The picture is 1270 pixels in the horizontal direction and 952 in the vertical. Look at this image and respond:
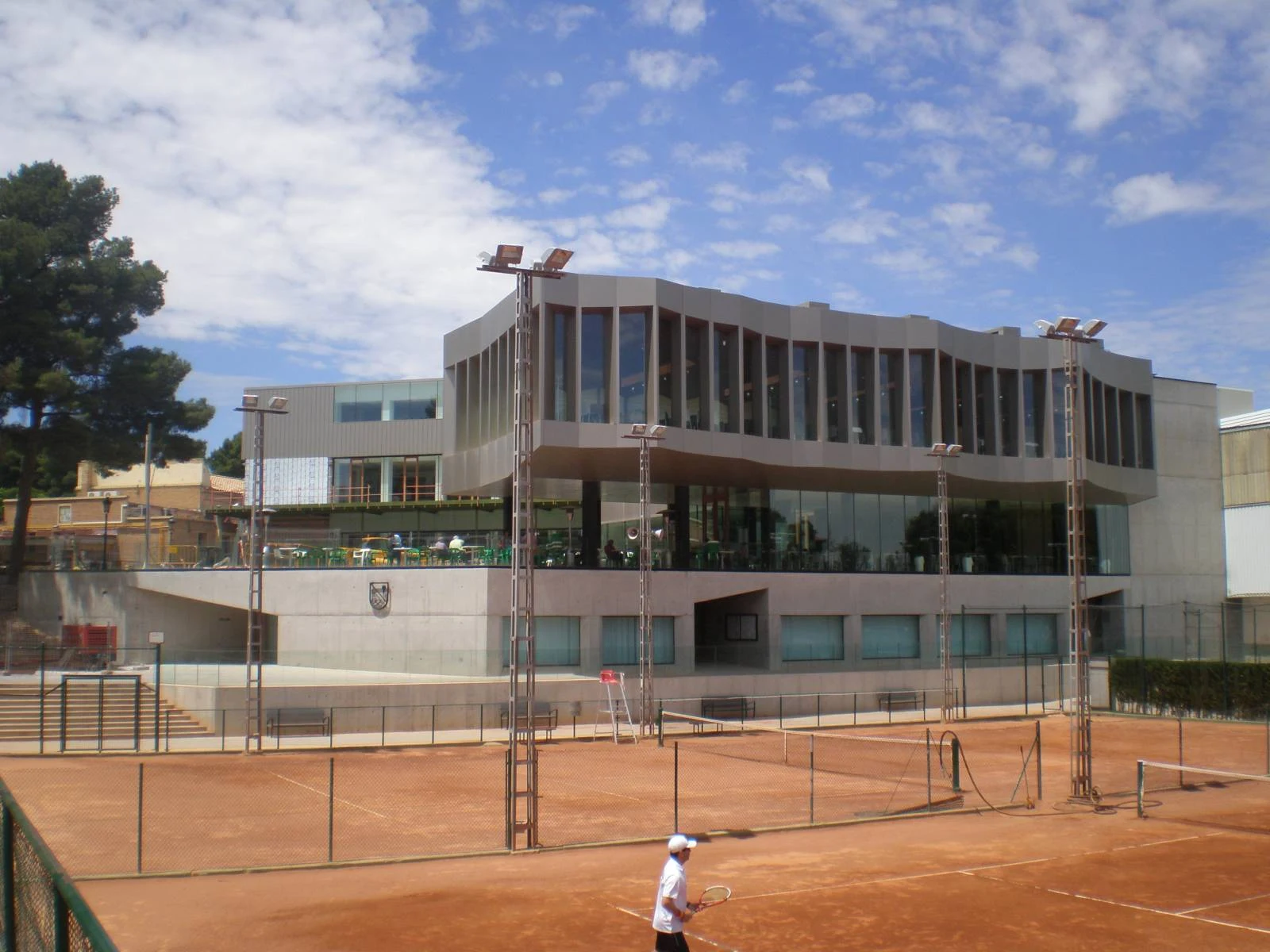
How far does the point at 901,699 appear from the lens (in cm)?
4978

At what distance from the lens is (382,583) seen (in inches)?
1818

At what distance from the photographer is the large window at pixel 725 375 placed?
160 ft

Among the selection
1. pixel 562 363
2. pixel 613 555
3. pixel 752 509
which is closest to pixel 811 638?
pixel 752 509

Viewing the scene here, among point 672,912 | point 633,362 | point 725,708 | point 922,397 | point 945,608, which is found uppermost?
point 922,397

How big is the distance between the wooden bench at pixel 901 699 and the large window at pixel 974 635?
7947 millimetres

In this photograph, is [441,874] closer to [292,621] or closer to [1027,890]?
[1027,890]

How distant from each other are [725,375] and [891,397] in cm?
1005

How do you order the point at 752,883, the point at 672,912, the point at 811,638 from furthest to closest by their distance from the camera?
the point at 811,638 < the point at 752,883 < the point at 672,912

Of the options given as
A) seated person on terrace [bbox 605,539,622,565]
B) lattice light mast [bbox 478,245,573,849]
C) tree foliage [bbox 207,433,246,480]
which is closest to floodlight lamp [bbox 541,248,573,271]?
lattice light mast [bbox 478,245,573,849]

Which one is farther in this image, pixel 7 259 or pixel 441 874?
pixel 7 259

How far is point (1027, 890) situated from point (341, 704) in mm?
27351

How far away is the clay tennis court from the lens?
14.7m

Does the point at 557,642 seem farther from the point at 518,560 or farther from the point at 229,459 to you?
the point at 229,459

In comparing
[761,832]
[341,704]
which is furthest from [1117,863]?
[341,704]
